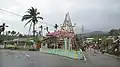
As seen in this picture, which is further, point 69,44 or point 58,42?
point 58,42

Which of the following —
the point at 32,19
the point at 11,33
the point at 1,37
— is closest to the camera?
the point at 32,19

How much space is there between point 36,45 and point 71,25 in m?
31.9

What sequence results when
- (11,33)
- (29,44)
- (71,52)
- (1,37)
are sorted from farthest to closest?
1. (11,33)
2. (1,37)
3. (29,44)
4. (71,52)

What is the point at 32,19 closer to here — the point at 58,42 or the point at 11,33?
the point at 58,42

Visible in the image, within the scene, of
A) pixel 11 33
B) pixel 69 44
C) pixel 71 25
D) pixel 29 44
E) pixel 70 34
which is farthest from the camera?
pixel 11 33

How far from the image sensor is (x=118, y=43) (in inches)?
1809

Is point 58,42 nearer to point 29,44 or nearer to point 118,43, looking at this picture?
point 118,43

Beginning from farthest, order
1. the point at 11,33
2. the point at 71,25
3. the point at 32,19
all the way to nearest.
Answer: the point at 11,33 < the point at 32,19 < the point at 71,25

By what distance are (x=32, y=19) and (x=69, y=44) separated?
32.1m

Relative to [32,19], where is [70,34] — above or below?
below

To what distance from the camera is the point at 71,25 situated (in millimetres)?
48938

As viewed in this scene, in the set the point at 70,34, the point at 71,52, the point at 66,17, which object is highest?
the point at 66,17

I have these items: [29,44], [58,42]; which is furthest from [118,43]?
[29,44]

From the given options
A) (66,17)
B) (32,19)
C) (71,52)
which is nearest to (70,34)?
(66,17)
